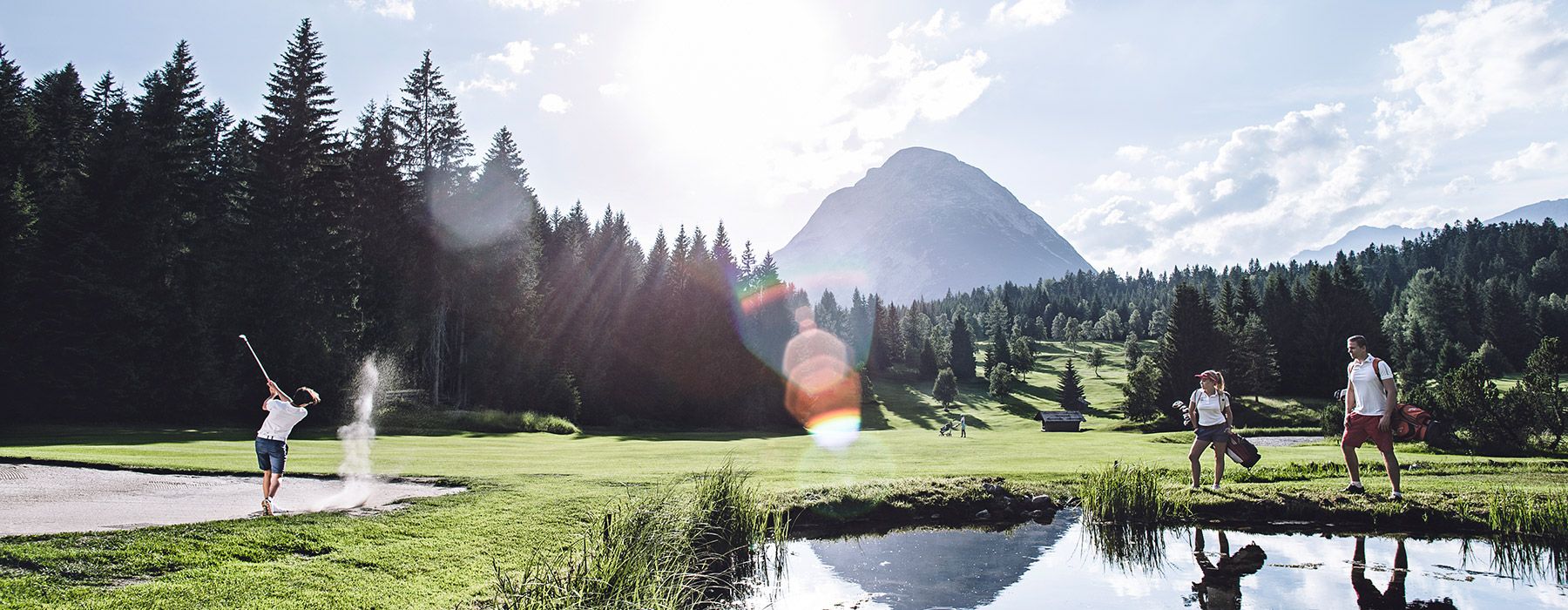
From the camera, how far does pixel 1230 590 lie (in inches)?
379

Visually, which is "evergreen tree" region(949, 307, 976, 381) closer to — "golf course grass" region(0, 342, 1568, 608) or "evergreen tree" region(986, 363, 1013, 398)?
"evergreen tree" region(986, 363, 1013, 398)

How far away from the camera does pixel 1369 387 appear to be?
12719 millimetres

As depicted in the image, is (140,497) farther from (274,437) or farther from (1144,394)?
(1144,394)

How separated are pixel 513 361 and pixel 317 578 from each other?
145ft

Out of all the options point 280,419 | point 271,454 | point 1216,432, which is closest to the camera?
point 271,454

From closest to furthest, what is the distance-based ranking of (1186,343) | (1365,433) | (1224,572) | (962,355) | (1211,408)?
(1224,572), (1365,433), (1211,408), (1186,343), (962,355)

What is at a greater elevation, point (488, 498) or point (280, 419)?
point (280, 419)

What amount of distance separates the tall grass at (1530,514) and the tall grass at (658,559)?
36.5ft

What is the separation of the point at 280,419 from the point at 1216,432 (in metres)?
16.0

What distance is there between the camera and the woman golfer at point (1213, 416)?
47.2 ft

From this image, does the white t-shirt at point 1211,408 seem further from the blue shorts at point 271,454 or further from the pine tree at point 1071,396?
the pine tree at point 1071,396

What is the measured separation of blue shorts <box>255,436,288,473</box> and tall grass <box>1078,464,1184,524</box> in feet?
44.2

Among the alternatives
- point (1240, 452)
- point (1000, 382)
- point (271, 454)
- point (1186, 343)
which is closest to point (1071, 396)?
point (1000, 382)

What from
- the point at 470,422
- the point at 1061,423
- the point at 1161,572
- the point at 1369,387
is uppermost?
the point at 1369,387
